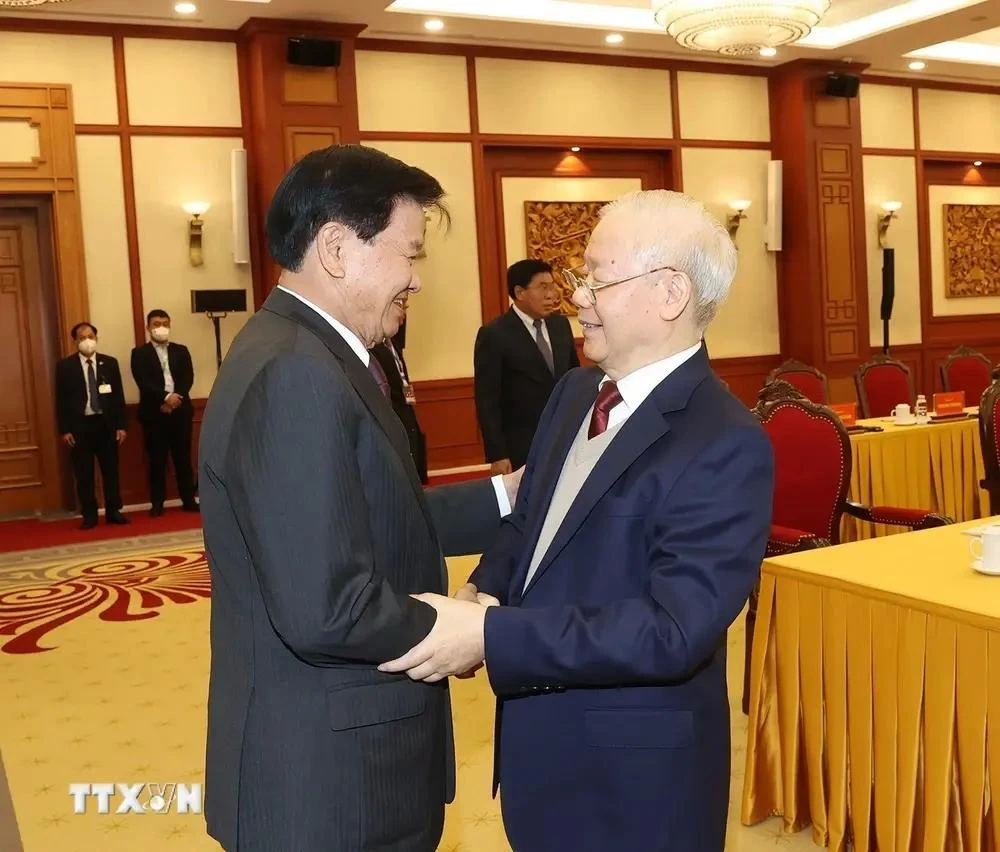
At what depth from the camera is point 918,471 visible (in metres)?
5.36

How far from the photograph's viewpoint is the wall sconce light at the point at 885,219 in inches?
451

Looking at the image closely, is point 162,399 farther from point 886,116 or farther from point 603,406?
point 886,116

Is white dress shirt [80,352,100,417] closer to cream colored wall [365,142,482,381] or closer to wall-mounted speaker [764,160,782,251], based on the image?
cream colored wall [365,142,482,381]

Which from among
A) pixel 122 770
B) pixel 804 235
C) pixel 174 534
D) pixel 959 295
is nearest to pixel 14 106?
pixel 174 534

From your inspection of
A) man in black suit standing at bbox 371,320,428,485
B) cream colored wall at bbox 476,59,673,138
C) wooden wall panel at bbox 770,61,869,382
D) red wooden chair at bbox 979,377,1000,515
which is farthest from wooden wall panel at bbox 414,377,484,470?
red wooden chair at bbox 979,377,1000,515

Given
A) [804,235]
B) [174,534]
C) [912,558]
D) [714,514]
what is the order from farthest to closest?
[804,235] → [174,534] → [912,558] → [714,514]

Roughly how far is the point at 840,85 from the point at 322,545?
10.6 metres

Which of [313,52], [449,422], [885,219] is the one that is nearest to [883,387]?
[449,422]

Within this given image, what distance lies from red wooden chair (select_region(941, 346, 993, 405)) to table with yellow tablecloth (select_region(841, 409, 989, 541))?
1.90 m

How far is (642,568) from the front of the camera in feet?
5.11

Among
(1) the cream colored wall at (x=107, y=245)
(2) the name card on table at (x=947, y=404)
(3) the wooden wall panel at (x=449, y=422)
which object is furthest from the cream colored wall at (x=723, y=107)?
(1) the cream colored wall at (x=107, y=245)

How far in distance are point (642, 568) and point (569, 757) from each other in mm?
331

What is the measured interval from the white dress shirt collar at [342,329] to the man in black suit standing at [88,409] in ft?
21.9

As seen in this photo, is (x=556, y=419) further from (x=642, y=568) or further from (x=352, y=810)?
(x=352, y=810)
